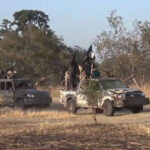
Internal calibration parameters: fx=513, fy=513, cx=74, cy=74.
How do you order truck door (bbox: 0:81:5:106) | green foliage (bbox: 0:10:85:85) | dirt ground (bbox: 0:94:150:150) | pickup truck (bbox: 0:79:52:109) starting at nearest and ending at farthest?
dirt ground (bbox: 0:94:150:150)
pickup truck (bbox: 0:79:52:109)
truck door (bbox: 0:81:5:106)
green foliage (bbox: 0:10:85:85)

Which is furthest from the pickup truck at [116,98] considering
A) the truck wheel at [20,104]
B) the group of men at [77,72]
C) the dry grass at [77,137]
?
the dry grass at [77,137]

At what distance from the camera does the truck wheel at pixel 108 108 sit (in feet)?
73.4

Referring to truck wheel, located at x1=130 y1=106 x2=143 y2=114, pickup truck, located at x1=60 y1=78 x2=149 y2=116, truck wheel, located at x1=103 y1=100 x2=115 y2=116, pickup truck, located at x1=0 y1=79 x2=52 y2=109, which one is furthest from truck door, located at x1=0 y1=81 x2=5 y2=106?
truck wheel, located at x1=130 y1=106 x2=143 y2=114

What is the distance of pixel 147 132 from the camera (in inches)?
559

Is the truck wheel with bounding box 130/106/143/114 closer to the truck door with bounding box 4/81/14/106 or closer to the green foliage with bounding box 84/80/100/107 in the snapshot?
the green foliage with bounding box 84/80/100/107

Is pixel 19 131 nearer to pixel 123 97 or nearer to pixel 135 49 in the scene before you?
pixel 123 97

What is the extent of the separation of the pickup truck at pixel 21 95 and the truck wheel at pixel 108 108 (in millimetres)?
4418

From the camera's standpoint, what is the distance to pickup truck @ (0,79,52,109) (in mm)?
25734

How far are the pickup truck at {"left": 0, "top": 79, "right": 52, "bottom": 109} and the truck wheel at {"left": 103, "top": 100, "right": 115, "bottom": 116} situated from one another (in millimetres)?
4418

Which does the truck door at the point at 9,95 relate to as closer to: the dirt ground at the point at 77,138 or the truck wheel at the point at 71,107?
the truck wheel at the point at 71,107

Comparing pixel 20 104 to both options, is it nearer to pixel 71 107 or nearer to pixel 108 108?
pixel 71 107

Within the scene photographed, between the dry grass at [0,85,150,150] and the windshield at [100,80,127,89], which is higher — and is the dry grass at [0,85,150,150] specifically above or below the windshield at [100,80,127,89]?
below

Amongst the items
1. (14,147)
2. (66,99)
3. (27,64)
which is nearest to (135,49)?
(66,99)

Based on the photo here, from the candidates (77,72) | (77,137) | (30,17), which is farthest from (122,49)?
(30,17)
